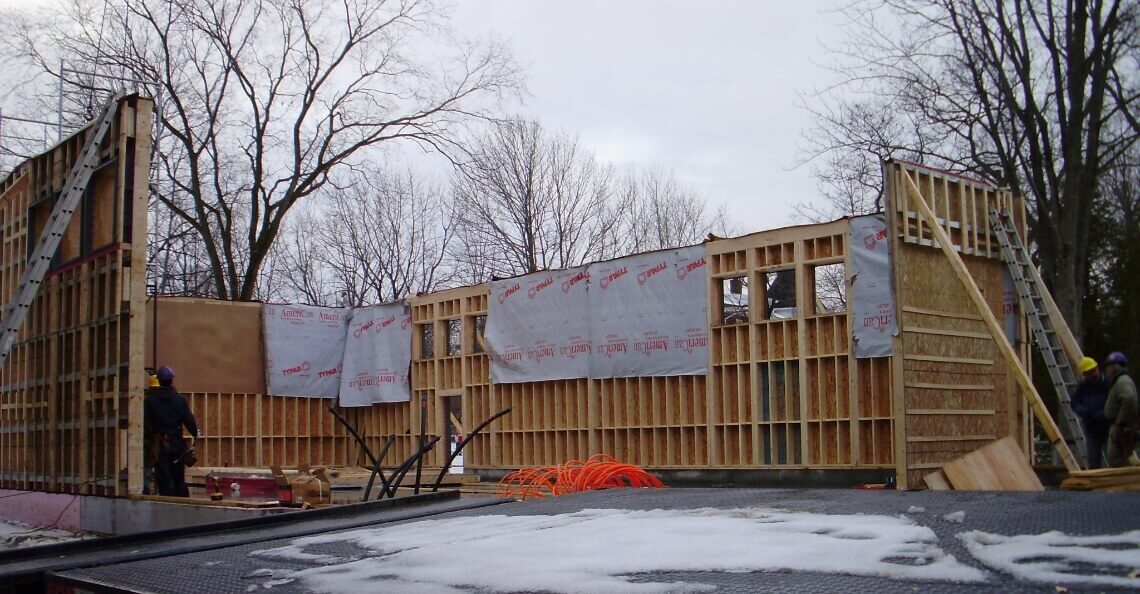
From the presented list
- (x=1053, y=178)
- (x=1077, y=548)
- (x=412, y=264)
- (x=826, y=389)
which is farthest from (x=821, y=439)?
(x=412, y=264)

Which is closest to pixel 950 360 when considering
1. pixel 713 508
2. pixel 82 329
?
pixel 713 508

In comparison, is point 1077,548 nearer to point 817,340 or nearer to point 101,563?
point 101,563

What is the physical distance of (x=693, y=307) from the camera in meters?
15.1

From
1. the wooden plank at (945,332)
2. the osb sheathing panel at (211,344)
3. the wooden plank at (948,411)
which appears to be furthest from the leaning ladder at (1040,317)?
the osb sheathing panel at (211,344)

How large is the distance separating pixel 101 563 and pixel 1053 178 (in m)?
18.8

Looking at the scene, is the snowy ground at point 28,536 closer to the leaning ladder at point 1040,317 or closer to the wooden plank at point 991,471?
the wooden plank at point 991,471

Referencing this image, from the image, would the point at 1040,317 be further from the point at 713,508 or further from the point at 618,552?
the point at 618,552

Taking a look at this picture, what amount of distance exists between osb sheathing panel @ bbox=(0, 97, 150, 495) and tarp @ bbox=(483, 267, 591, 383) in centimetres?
724

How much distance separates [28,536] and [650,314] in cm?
888

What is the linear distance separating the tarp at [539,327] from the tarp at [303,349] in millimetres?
4401

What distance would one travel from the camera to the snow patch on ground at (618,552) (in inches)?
119

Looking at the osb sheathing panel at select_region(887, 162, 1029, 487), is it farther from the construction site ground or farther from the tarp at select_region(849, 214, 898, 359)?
the construction site ground

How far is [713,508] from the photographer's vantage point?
4824 mm

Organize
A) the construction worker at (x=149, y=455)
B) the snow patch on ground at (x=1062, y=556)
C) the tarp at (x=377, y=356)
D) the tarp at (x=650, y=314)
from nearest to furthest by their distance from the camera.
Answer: the snow patch on ground at (x=1062, y=556) → the construction worker at (x=149, y=455) → the tarp at (x=650, y=314) → the tarp at (x=377, y=356)
